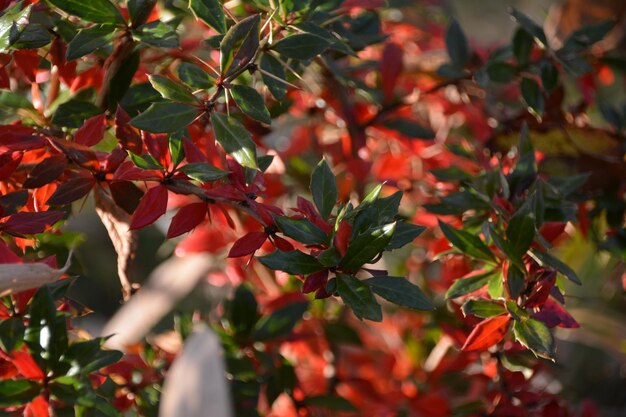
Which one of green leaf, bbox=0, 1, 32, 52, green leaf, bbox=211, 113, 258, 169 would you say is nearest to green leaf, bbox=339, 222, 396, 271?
green leaf, bbox=211, 113, 258, 169

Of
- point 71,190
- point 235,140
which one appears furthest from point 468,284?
point 71,190

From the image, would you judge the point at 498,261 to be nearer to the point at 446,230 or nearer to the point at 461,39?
the point at 446,230

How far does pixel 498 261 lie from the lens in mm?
737

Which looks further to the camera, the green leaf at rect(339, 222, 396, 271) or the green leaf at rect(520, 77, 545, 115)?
the green leaf at rect(520, 77, 545, 115)

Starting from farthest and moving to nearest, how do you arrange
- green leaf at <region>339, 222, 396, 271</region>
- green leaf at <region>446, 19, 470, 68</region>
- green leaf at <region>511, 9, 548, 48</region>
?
green leaf at <region>446, 19, 470, 68</region>, green leaf at <region>511, 9, 548, 48</region>, green leaf at <region>339, 222, 396, 271</region>

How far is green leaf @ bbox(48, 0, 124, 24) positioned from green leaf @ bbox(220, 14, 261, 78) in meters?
0.12

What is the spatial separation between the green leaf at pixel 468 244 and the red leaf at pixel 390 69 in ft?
1.24

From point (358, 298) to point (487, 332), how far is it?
0.16m

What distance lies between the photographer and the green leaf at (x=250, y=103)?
2.07ft

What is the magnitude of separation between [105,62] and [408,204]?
685mm

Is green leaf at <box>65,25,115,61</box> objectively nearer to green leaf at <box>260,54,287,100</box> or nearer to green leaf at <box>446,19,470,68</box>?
green leaf at <box>260,54,287,100</box>

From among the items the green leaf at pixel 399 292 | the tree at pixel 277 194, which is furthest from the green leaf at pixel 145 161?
the green leaf at pixel 399 292

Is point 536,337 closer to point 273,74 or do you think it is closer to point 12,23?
point 273,74

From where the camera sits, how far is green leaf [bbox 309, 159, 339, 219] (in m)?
0.66
